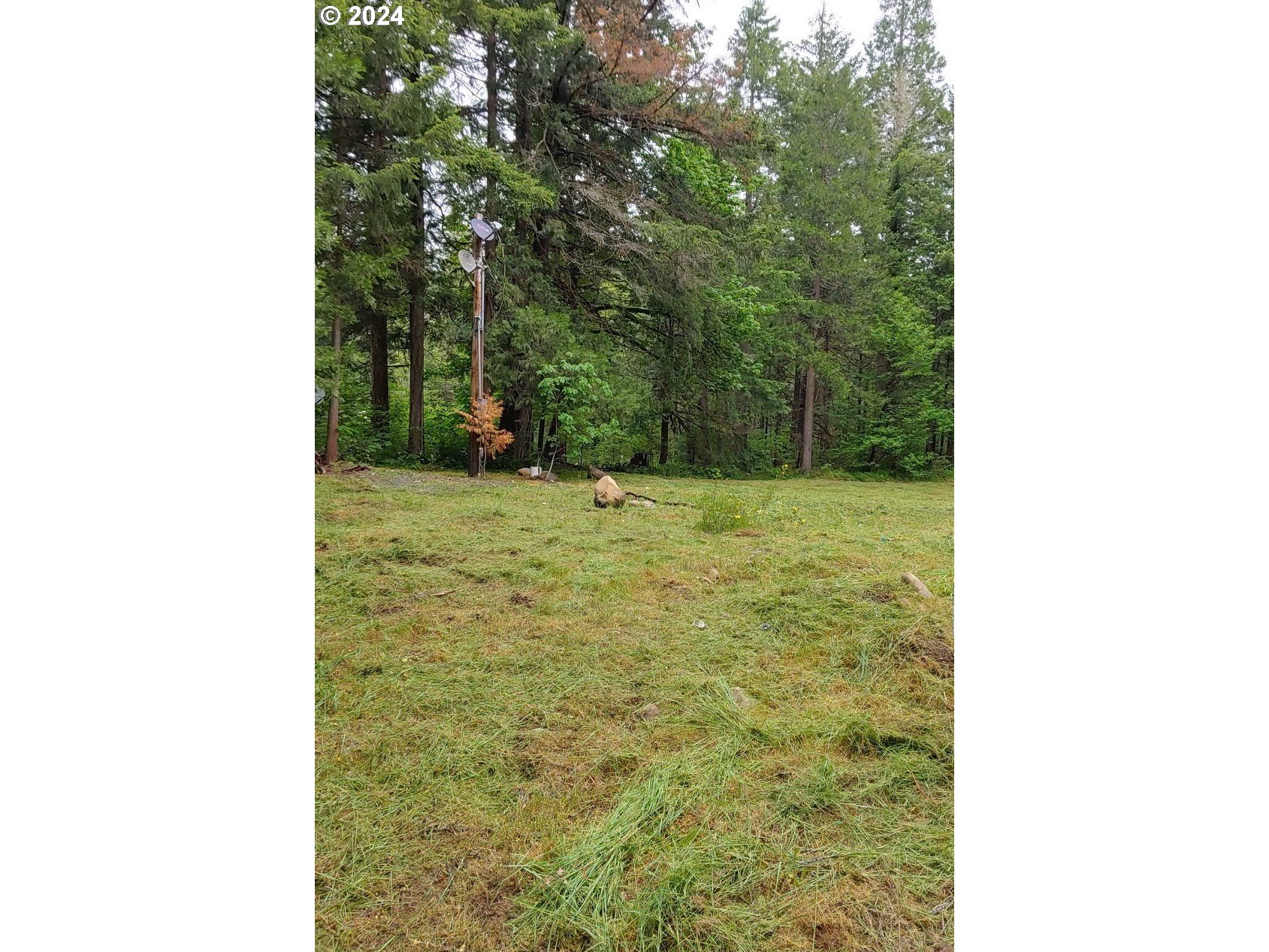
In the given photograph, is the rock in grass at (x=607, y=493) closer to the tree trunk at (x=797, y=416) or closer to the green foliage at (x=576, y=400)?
the green foliage at (x=576, y=400)

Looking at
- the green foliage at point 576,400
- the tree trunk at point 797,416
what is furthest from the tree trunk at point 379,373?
the tree trunk at point 797,416

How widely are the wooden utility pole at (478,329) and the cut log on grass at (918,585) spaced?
1.38 metres

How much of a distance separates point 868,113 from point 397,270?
1492 millimetres

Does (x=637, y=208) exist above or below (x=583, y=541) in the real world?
above

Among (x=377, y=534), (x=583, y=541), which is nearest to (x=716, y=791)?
(x=583, y=541)

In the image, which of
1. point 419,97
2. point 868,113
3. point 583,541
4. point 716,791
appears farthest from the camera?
point 583,541

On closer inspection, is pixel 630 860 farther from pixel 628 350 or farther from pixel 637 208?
pixel 637 208

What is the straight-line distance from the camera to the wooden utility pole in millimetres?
1788

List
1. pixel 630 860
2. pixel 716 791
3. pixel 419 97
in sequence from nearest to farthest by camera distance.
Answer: pixel 630 860 < pixel 716 791 < pixel 419 97

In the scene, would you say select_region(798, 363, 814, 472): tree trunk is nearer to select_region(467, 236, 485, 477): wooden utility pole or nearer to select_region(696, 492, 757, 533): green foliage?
select_region(696, 492, 757, 533): green foliage

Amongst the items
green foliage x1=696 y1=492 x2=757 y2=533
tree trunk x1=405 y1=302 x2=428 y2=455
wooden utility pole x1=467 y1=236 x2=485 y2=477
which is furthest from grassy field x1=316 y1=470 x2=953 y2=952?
wooden utility pole x1=467 y1=236 x2=485 y2=477

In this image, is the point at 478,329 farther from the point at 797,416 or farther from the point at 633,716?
the point at 633,716
